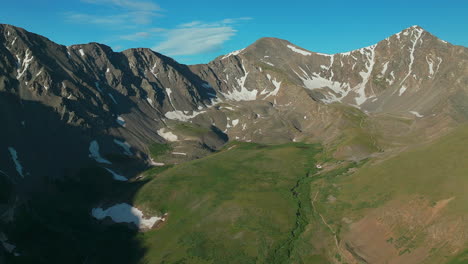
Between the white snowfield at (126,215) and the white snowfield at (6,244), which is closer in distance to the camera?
the white snowfield at (6,244)

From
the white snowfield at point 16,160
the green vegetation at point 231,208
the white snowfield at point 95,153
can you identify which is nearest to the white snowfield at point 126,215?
the green vegetation at point 231,208

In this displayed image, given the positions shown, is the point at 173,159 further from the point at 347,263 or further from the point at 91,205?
the point at 347,263

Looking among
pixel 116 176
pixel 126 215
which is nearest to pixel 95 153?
pixel 116 176

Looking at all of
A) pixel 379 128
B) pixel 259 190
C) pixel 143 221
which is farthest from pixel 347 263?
pixel 379 128

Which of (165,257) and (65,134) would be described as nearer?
(165,257)

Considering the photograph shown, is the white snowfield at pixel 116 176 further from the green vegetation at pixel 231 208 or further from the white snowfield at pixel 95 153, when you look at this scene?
the green vegetation at pixel 231 208

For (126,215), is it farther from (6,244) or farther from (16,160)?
(16,160)

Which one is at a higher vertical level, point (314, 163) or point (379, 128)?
point (379, 128)
